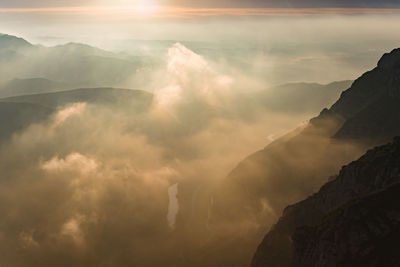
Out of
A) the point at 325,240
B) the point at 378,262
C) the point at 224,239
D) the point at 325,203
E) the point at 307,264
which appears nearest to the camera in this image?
the point at 378,262

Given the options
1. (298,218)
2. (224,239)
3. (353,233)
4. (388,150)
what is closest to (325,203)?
(298,218)

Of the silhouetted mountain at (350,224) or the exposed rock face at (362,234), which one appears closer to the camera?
the exposed rock face at (362,234)

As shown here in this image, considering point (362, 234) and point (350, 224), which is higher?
point (350, 224)

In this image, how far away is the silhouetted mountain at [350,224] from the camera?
7931 centimetres

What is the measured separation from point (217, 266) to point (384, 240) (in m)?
106

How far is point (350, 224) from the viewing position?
86188 mm

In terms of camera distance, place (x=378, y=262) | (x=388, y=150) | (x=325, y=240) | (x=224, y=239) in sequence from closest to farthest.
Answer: (x=378, y=262) → (x=325, y=240) → (x=388, y=150) → (x=224, y=239)

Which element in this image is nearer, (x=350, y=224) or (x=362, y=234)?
(x=362, y=234)

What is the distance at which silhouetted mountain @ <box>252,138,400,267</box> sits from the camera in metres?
79.3

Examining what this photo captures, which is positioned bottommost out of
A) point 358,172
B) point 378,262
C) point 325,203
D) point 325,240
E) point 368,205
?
point 378,262

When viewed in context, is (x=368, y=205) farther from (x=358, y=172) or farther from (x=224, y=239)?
(x=224, y=239)

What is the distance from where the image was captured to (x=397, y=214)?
261 feet

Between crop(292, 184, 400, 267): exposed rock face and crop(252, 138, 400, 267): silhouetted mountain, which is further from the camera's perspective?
crop(252, 138, 400, 267): silhouetted mountain

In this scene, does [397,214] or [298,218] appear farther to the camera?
[298,218]
